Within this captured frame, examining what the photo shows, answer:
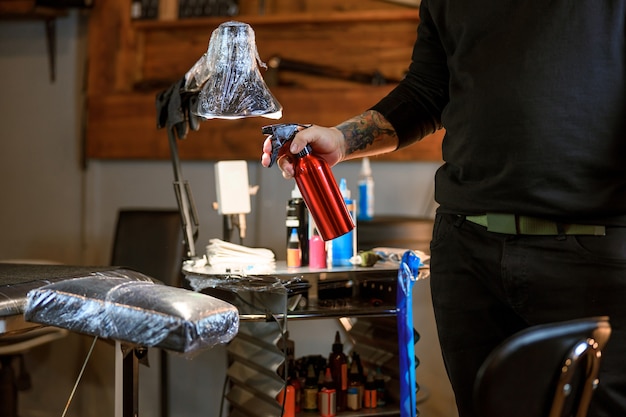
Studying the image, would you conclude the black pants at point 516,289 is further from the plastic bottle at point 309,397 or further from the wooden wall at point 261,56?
the wooden wall at point 261,56

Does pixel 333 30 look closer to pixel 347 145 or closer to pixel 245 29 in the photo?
pixel 245 29

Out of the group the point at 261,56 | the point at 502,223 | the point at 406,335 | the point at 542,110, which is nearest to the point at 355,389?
the point at 406,335

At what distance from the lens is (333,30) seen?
130 inches

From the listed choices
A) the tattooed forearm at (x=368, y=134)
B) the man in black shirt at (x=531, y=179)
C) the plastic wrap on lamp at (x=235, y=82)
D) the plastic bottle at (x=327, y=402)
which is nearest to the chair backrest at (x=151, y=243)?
the plastic bottle at (x=327, y=402)

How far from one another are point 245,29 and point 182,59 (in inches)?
71.9

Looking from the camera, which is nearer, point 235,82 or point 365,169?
point 235,82

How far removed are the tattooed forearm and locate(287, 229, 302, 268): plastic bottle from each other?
1.87ft

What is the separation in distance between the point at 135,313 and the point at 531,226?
64 centimetres

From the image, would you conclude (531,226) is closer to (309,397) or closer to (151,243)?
(309,397)

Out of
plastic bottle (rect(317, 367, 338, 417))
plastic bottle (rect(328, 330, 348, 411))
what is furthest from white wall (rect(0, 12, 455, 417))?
plastic bottle (rect(317, 367, 338, 417))

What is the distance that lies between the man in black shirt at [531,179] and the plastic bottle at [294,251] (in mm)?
695

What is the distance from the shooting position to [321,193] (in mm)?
1457

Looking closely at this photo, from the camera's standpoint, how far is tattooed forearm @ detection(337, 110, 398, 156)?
155cm

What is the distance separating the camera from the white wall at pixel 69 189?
3.23m
